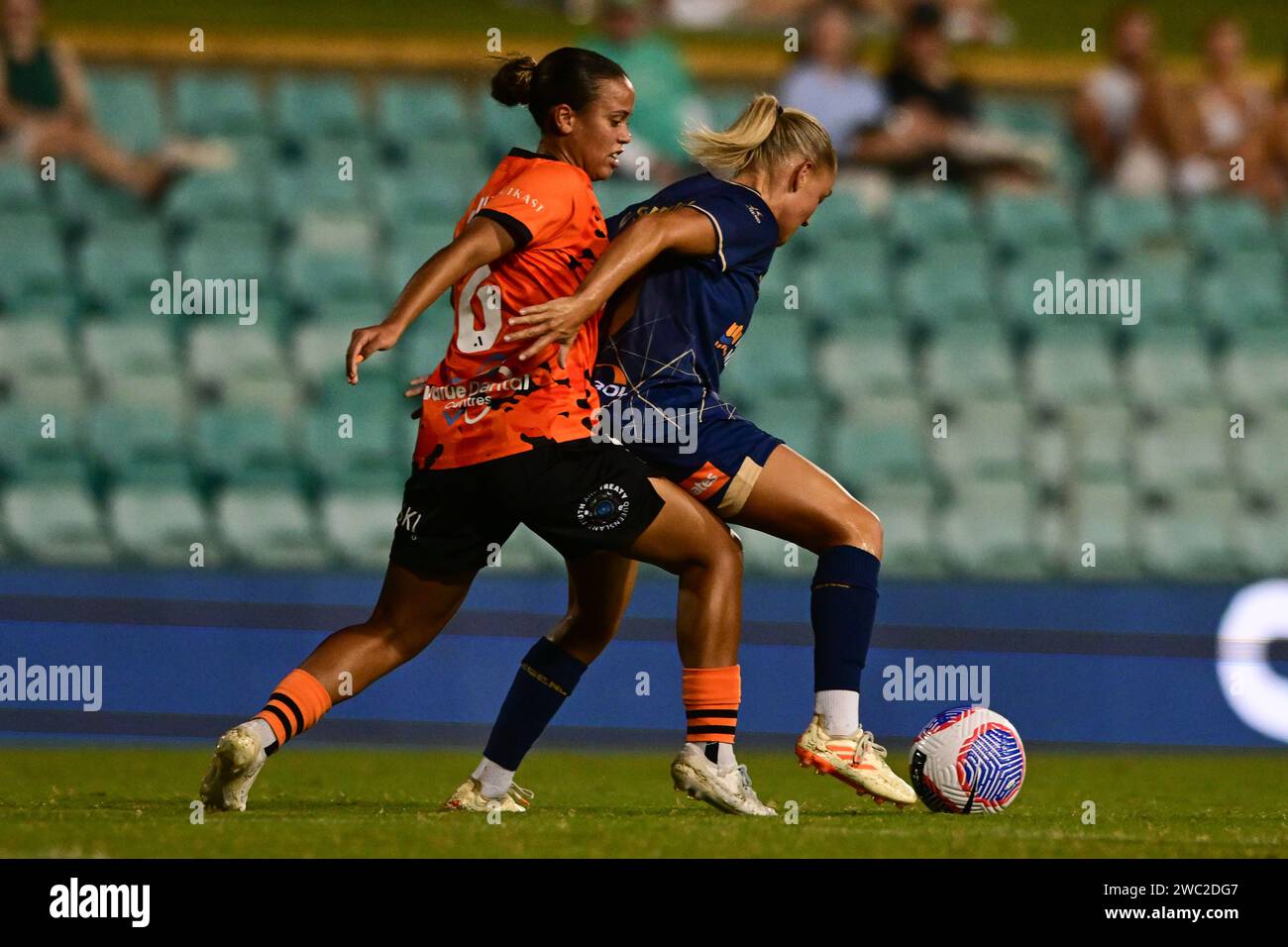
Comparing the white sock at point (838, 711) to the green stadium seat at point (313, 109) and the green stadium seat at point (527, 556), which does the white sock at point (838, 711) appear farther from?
the green stadium seat at point (313, 109)

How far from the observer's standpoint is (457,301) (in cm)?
490

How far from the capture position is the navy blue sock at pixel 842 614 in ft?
16.4

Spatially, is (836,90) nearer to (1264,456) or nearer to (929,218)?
(929,218)

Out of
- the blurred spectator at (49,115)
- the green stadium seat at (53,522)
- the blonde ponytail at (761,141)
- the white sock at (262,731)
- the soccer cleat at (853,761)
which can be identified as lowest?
the soccer cleat at (853,761)

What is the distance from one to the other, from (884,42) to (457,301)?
7398mm

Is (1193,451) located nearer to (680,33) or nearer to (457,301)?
(680,33)

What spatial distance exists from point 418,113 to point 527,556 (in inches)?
120

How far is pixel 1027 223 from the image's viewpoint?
10.9m

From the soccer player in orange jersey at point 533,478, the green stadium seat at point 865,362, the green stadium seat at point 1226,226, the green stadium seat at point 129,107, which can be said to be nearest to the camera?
the soccer player in orange jersey at point 533,478

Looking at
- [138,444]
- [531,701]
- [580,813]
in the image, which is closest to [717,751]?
[580,813]

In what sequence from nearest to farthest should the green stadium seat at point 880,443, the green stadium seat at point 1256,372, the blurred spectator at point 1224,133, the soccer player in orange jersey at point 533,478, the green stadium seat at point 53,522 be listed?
the soccer player in orange jersey at point 533,478, the green stadium seat at point 53,522, the green stadium seat at point 880,443, the green stadium seat at point 1256,372, the blurred spectator at point 1224,133

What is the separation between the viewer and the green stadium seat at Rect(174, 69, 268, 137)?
10195 mm

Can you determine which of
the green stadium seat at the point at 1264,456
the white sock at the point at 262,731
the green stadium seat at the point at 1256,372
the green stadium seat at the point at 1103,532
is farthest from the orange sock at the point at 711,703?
the green stadium seat at the point at 1256,372

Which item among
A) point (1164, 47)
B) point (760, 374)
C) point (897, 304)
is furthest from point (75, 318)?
point (1164, 47)
